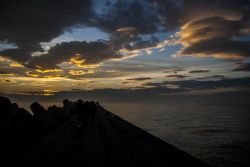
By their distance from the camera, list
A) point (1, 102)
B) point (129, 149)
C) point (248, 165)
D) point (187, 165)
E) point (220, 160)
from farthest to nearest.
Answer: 1. point (220, 160)
2. point (248, 165)
3. point (1, 102)
4. point (129, 149)
5. point (187, 165)

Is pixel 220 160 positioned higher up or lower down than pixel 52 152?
lower down

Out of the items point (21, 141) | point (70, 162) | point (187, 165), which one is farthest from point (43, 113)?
point (187, 165)

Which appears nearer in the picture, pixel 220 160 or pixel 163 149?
pixel 163 149

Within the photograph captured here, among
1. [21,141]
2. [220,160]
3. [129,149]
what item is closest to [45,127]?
[21,141]

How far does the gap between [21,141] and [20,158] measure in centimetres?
300

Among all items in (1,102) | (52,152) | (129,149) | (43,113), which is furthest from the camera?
(43,113)

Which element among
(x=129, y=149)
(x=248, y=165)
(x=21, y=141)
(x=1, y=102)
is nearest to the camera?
(x=129, y=149)

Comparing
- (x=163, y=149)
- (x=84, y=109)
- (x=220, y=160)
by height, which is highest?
(x=84, y=109)

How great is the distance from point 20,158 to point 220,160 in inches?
746

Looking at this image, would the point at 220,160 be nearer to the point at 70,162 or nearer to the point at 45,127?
the point at 45,127

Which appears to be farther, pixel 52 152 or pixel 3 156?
pixel 52 152

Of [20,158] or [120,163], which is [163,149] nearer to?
[120,163]

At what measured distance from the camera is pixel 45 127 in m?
17.7

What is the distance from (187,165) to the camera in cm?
837
